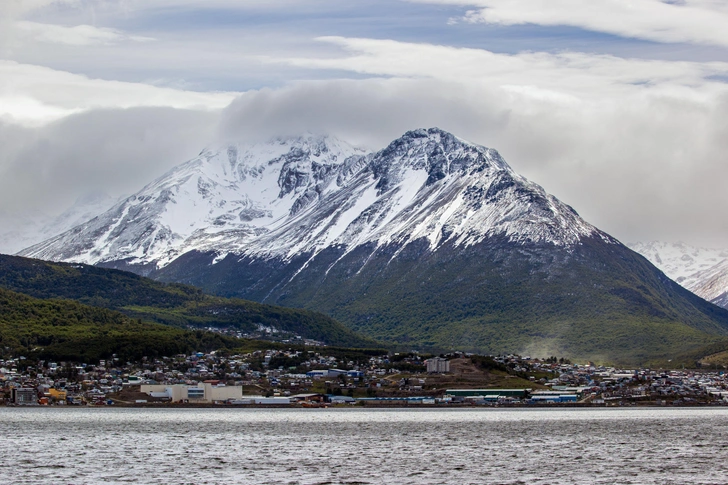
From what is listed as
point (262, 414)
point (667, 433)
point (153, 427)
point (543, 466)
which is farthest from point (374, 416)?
point (543, 466)

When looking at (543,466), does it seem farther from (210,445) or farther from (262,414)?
(262,414)

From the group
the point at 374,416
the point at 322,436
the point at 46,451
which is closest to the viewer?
the point at 46,451

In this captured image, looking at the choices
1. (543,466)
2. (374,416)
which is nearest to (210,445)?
(543,466)

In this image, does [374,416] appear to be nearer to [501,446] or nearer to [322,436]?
[322,436]

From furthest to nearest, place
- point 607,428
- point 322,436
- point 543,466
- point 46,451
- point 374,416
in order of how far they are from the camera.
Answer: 1. point 374,416
2. point 607,428
3. point 322,436
4. point 46,451
5. point 543,466

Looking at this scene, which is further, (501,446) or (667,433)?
(667,433)

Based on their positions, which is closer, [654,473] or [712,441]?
[654,473]
